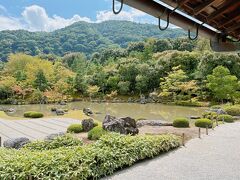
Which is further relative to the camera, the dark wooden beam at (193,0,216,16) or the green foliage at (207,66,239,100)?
the green foliage at (207,66,239,100)

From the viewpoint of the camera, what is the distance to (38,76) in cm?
3978

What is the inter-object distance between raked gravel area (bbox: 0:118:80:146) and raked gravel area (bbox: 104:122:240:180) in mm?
8156

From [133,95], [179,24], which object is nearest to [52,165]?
[179,24]

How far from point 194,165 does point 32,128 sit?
12341 millimetres

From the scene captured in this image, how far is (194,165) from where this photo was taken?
348 inches

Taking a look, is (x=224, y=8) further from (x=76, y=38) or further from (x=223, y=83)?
(x=76, y=38)

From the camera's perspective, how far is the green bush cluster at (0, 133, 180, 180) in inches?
266

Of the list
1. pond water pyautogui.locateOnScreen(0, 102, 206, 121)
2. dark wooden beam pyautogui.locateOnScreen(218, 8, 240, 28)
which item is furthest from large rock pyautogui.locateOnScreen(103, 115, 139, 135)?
dark wooden beam pyautogui.locateOnScreen(218, 8, 240, 28)

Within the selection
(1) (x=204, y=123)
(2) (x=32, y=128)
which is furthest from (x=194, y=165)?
(2) (x=32, y=128)

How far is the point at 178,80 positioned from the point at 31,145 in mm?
26207

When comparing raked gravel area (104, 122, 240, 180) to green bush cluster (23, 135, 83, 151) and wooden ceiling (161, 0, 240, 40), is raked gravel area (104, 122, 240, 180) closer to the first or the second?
green bush cluster (23, 135, 83, 151)

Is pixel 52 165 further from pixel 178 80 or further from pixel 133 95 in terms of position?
pixel 133 95

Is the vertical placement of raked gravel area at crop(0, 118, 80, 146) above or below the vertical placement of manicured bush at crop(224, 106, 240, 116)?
below

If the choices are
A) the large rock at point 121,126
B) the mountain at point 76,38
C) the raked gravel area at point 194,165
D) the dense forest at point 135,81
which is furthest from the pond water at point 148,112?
the mountain at point 76,38
